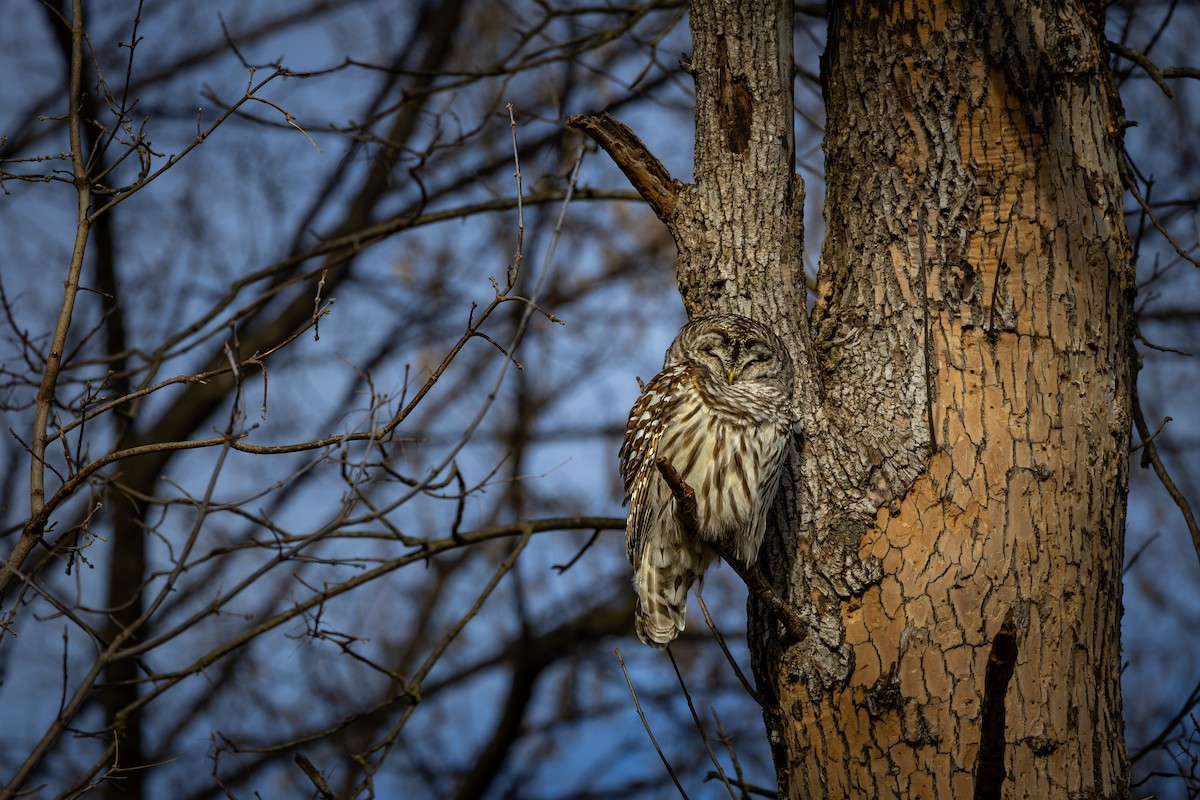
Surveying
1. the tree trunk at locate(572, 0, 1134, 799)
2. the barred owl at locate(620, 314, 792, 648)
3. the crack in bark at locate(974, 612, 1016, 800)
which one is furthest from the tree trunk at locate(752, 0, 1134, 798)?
the crack in bark at locate(974, 612, 1016, 800)

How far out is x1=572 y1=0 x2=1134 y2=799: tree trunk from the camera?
262 centimetres

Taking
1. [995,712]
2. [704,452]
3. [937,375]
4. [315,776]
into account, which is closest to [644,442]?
[704,452]

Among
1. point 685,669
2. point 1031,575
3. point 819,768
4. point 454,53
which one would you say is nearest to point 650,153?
point 1031,575

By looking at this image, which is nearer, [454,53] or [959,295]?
[959,295]

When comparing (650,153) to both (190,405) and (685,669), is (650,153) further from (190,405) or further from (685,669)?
(685,669)

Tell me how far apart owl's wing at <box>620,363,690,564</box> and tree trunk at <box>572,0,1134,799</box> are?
1.34ft

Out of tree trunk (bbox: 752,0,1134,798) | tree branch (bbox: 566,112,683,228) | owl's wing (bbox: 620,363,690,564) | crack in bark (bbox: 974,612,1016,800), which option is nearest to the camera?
crack in bark (bbox: 974,612,1016,800)

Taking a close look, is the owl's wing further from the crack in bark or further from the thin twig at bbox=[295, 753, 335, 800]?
the crack in bark

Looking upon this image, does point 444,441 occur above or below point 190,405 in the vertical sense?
above

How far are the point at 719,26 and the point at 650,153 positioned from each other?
0.44 meters

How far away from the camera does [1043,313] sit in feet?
9.23

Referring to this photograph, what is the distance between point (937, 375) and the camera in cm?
284

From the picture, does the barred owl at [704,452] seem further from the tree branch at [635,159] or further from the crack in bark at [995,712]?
the crack in bark at [995,712]

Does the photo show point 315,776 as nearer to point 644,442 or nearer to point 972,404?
point 644,442
